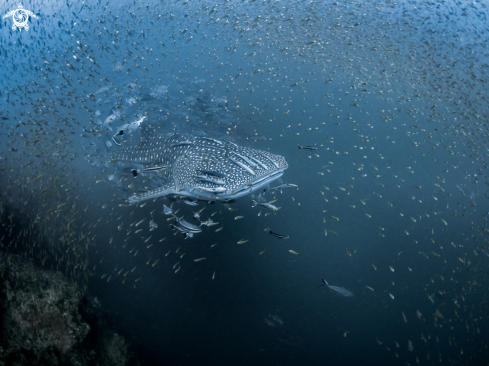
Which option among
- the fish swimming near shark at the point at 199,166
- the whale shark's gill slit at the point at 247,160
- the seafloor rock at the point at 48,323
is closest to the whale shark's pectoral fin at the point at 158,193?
the fish swimming near shark at the point at 199,166

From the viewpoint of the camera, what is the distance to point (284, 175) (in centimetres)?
416

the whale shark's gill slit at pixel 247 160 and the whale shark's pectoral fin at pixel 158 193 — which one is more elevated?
the whale shark's gill slit at pixel 247 160

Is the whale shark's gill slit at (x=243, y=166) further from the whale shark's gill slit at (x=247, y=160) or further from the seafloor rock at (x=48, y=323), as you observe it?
the seafloor rock at (x=48, y=323)

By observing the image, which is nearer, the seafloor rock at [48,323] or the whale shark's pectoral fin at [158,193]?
the whale shark's pectoral fin at [158,193]

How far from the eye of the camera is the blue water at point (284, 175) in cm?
434

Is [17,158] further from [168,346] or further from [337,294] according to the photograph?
[337,294]

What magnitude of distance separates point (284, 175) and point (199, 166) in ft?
4.30

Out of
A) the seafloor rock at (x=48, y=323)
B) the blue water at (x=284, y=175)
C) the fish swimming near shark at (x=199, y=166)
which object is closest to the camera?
the fish swimming near shark at (x=199, y=166)

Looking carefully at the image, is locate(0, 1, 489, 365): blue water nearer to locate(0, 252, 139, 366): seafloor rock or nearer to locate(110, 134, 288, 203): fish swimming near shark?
locate(110, 134, 288, 203): fish swimming near shark

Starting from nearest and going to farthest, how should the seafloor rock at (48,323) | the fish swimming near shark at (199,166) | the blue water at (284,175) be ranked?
1. the fish swimming near shark at (199,166)
2. the blue water at (284,175)
3. the seafloor rock at (48,323)

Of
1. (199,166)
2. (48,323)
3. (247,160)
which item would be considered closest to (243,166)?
(247,160)

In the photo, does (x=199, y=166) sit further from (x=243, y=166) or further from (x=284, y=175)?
(x=284, y=175)

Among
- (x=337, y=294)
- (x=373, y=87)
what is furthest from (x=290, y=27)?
(x=337, y=294)

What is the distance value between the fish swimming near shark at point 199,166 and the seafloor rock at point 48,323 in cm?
264
